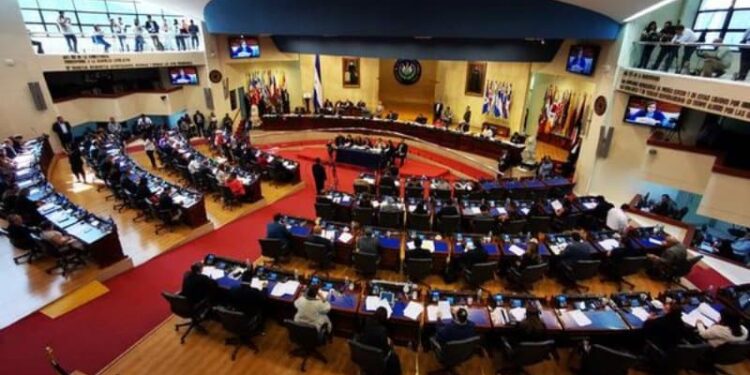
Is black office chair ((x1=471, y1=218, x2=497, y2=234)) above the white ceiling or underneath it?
underneath

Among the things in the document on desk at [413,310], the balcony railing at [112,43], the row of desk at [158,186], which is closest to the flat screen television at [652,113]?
the document on desk at [413,310]

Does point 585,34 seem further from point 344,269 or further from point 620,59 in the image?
point 344,269

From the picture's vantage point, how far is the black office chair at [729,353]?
5180mm

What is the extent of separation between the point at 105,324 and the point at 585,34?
44.3 ft

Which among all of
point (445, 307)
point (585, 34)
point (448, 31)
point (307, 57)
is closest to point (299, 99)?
point (307, 57)

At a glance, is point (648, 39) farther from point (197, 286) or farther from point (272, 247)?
point (197, 286)

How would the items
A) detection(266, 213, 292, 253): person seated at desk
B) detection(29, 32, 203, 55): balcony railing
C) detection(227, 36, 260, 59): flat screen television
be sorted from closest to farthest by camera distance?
detection(266, 213, 292, 253): person seated at desk → detection(29, 32, 203, 55): balcony railing → detection(227, 36, 260, 59): flat screen television

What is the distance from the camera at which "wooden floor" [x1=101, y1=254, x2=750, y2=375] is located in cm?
568

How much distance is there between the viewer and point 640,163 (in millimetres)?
11211

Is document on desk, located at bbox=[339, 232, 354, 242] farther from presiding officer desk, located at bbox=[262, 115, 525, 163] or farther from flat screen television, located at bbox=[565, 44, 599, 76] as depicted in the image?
flat screen television, located at bbox=[565, 44, 599, 76]

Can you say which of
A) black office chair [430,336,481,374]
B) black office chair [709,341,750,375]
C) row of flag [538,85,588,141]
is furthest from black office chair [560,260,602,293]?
row of flag [538,85,588,141]

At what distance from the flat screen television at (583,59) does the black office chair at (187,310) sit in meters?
12.8

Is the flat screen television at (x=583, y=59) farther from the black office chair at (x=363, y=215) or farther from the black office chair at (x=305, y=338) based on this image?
the black office chair at (x=305, y=338)

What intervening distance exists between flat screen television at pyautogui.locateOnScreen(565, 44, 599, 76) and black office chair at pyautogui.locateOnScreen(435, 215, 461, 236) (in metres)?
7.42
